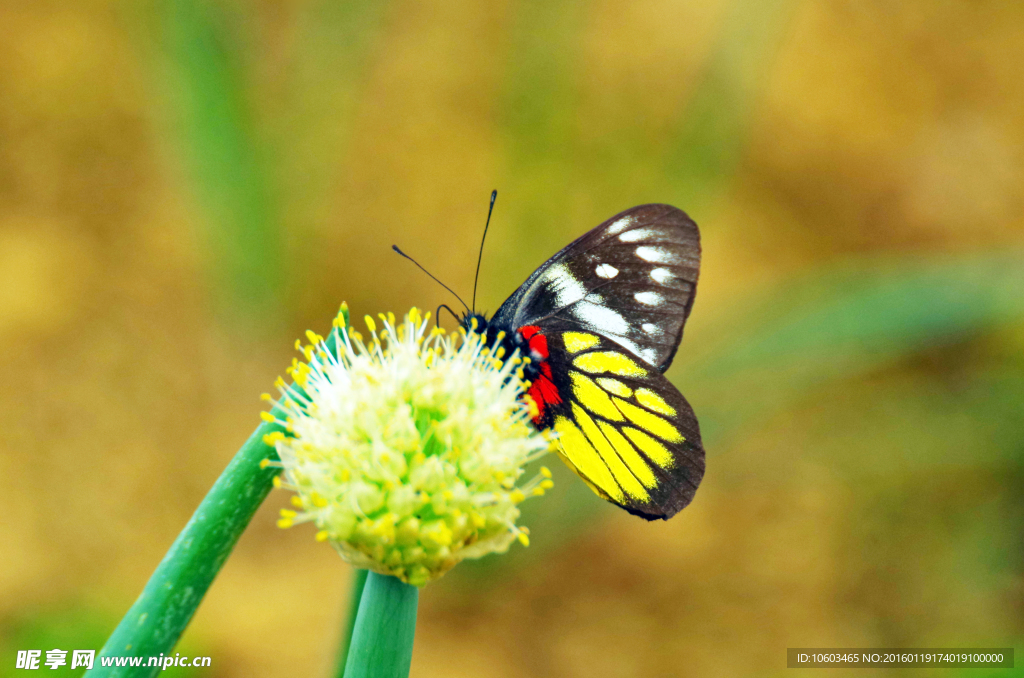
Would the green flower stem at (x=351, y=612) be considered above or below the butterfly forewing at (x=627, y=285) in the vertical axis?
below

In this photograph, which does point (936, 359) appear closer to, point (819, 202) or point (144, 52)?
point (819, 202)

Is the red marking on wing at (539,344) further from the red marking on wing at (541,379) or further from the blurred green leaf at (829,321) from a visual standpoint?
the blurred green leaf at (829,321)

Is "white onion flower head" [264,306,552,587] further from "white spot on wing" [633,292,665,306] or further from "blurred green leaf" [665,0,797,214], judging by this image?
"blurred green leaf" [665,0,797,214]

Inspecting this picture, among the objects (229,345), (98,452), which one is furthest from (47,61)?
(98,452)

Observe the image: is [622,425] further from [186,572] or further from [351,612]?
[186,572]

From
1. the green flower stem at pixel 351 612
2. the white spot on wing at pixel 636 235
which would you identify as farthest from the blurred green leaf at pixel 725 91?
the green flower stem at pixel 351 612
